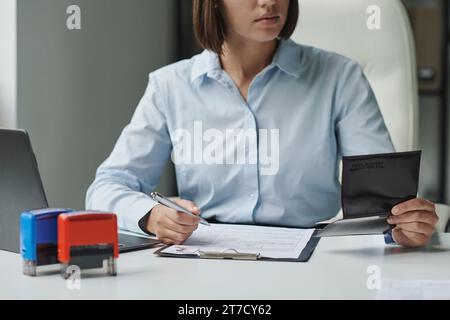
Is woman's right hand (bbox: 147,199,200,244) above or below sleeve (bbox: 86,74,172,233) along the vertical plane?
below

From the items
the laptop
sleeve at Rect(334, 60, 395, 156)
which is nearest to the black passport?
sleeve at Rect(334, 60, 395, 156)

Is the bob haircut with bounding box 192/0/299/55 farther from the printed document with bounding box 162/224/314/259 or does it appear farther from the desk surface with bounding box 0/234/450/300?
the desk surface with bounding box 0/234/450/300

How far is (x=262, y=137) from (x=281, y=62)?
0.59ft

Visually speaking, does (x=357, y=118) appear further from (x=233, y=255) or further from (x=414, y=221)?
(x=233, y=255)

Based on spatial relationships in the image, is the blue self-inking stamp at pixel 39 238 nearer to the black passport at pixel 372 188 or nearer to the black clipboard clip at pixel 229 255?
the black clipboard clip at pixel 229 255

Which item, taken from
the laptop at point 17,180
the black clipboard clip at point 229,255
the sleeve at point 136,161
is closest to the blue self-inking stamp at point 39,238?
the laptop at point 17,180

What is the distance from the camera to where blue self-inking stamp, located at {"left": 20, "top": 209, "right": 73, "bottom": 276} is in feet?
3.43

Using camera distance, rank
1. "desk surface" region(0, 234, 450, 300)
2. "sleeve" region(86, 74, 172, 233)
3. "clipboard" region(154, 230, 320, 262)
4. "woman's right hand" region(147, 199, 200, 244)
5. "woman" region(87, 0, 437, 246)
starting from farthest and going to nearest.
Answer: "woman" region(87, 0, 437, 246)
"sleeve" region(86, 74, 172, 233)
"woman's right hand" region(147, 199, 200, 244)
"clipboard" region(154, 230, 320, 262)
"desk surface" region(0, 234, 450, 300)

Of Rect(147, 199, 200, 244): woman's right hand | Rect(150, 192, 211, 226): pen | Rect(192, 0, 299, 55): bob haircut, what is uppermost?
Rect(192, 0, 299, 55): bob haircut

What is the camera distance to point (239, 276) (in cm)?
106

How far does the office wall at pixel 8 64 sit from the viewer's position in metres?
1.86

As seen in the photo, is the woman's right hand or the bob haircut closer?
the woman's right hand

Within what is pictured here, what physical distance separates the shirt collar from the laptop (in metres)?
0.59
